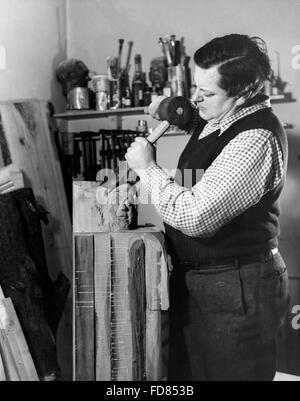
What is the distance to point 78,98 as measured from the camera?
1.54 m

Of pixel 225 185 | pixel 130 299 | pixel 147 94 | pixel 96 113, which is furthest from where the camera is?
pixel 147 94

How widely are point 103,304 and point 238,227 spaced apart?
34 cm

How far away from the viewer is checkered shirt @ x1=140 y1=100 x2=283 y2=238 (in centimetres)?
90

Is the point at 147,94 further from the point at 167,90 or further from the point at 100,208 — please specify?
the point at 100,208

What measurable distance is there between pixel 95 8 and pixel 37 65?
0.26m

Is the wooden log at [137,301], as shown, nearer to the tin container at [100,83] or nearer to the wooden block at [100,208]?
the wooden block at [100,208]

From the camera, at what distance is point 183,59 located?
1.54m

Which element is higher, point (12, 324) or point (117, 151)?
point (117, 151)

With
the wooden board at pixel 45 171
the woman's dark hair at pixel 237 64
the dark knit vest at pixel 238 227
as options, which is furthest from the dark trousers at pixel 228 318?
the wooden board at pixel 45 171

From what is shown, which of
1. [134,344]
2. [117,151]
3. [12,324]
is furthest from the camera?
[117,151]

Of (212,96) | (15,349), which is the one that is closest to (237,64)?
(212,96)
